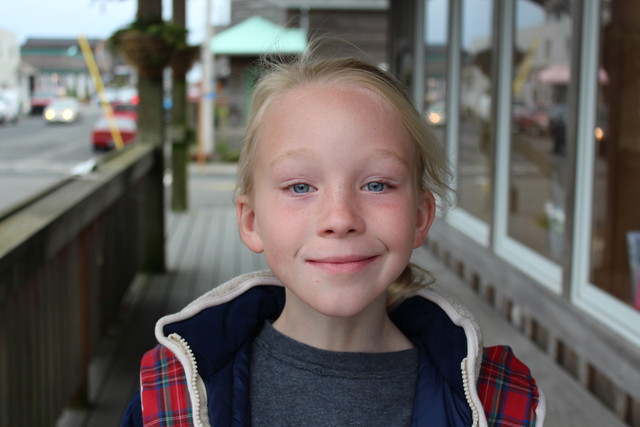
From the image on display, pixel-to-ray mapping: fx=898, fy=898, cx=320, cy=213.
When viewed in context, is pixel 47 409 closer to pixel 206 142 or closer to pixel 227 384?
pixel 227 384

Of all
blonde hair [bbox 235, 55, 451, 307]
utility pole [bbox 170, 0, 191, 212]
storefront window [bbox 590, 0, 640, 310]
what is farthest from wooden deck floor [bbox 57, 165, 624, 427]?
blonde hair [bbox 235, 55, 451, 307]

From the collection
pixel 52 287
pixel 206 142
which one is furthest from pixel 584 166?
pixel 206 142

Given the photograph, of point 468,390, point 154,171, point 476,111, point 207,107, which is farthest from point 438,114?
point 207,107

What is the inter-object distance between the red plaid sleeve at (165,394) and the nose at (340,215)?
298 millimetres

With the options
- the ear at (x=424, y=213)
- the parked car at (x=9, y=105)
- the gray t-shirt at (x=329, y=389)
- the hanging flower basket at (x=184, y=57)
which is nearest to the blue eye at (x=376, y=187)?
the ear at (x=424, y=213)

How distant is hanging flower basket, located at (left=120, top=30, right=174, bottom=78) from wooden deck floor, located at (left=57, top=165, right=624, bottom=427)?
129 centimetres

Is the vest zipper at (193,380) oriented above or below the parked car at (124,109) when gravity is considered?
above

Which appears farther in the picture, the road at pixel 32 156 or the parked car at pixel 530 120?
the parked car at pixel 530 120

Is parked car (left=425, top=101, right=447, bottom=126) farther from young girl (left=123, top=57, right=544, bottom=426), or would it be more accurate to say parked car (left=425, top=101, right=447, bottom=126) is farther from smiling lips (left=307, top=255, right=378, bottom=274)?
smiling lips (left=307, top=255, right=378, bottom=274)

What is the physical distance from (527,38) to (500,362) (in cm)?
304

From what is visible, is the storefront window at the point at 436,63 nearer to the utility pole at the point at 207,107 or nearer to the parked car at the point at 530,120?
the parked car at the point at 530,120

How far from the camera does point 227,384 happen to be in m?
1.23

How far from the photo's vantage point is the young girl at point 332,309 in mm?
1130

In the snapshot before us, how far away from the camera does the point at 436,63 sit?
6148mm
